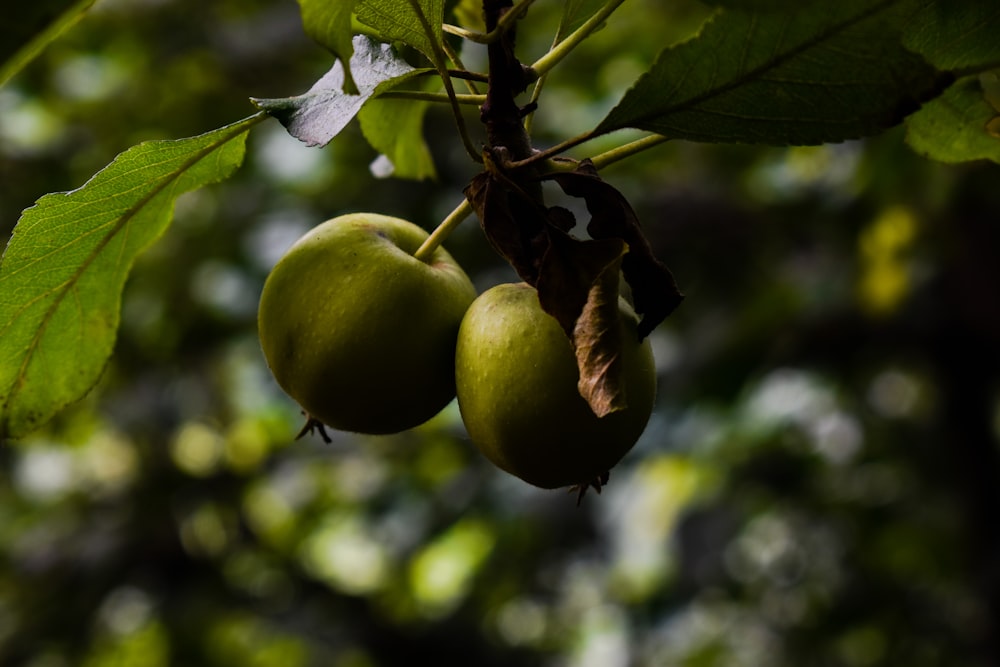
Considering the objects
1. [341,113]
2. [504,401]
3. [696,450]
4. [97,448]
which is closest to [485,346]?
[504,401]

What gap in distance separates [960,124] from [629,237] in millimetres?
393

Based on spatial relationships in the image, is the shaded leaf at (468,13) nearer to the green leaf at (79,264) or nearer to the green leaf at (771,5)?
the green leaf at (79,264)

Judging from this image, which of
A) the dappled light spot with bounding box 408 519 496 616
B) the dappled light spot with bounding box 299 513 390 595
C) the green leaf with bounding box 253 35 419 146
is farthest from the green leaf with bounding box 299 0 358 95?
the dappled light spot with bounding box 299 513 390 595

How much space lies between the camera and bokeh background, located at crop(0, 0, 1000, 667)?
312 cm

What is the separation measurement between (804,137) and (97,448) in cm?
493

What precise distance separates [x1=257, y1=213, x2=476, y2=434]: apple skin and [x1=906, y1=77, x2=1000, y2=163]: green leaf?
473mm

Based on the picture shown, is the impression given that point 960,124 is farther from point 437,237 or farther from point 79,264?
point 79,264

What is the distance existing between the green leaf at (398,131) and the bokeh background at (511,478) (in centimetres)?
136

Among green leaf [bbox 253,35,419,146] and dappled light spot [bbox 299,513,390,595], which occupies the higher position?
green leaf [bbox 253,35,419,146]

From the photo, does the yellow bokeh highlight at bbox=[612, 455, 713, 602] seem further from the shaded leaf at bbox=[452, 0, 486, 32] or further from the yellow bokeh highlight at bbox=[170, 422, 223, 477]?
the shaded leaf at bbox=[452, 0, 486, 32]

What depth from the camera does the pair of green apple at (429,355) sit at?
826mm

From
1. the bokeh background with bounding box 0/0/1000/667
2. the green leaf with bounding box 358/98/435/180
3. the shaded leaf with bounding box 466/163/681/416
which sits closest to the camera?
the shaded leaf with bounding box 466/163/681/416

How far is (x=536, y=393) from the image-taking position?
82 cm

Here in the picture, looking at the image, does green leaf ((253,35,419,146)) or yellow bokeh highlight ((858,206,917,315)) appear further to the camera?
yellow bokeh highlight ((858,206,917,315))
